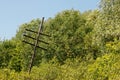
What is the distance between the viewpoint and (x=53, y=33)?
79.2 m

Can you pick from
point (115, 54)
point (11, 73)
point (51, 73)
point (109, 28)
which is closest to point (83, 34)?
point (109, 28)

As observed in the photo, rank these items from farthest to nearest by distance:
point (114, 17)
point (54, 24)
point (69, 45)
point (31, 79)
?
point (54, 24)
point (69, 45)
point (114, 17)
point (31, 79)

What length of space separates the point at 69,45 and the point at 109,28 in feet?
89.3

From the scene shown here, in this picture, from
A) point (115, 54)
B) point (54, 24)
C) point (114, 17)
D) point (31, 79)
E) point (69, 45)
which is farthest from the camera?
point (54, 24)

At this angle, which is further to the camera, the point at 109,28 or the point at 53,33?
the point at 53,33

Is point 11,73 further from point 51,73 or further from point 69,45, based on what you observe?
point 69,45

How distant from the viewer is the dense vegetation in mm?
31250

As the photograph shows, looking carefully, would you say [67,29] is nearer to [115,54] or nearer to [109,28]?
[109,28]

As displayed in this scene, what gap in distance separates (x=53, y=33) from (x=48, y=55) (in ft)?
16.8

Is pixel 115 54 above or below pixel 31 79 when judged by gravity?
above

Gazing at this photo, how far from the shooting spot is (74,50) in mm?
76188

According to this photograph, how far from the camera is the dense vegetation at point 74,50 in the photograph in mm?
31250

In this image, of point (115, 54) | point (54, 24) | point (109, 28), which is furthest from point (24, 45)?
point (115, 54)

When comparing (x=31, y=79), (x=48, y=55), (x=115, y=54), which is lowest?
(x=31, y=79)
